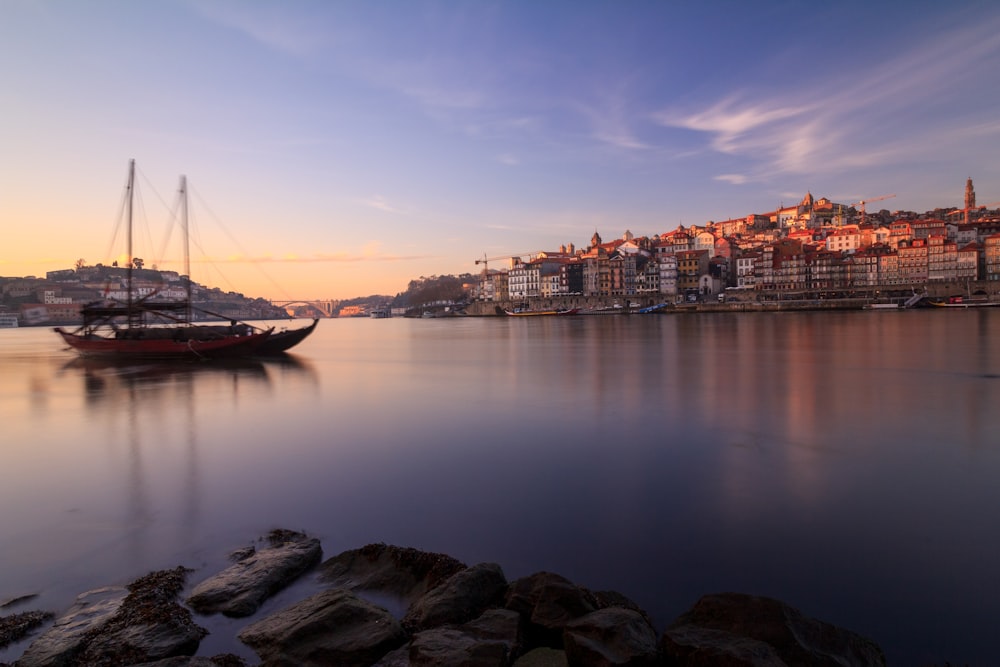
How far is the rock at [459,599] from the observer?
333 centimetres

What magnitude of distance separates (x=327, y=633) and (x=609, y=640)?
5.03ft

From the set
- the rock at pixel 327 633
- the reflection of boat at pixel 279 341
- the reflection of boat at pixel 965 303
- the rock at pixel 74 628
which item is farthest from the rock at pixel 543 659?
the reflection of boat at pixel 965 303

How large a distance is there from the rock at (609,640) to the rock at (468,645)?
31 centimetres

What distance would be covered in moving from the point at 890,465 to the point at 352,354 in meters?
26.2

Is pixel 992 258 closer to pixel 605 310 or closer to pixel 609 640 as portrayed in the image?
pixel 605 310

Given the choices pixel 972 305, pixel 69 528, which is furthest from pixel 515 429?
pixel 972 305

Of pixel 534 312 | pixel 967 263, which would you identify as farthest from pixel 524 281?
pixel 967 263

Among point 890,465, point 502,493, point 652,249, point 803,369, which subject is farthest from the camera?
point 652,249

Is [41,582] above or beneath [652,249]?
beneath

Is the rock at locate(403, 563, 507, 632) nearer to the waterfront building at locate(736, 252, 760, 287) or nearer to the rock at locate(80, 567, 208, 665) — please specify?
the rock at locate(80, 567, 208, 665)

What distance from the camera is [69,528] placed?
5.33 meters

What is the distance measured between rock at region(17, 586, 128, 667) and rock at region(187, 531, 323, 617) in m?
0.48

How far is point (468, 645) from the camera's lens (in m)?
2.86

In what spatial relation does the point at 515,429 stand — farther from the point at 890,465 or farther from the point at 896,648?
the point at 896,648
